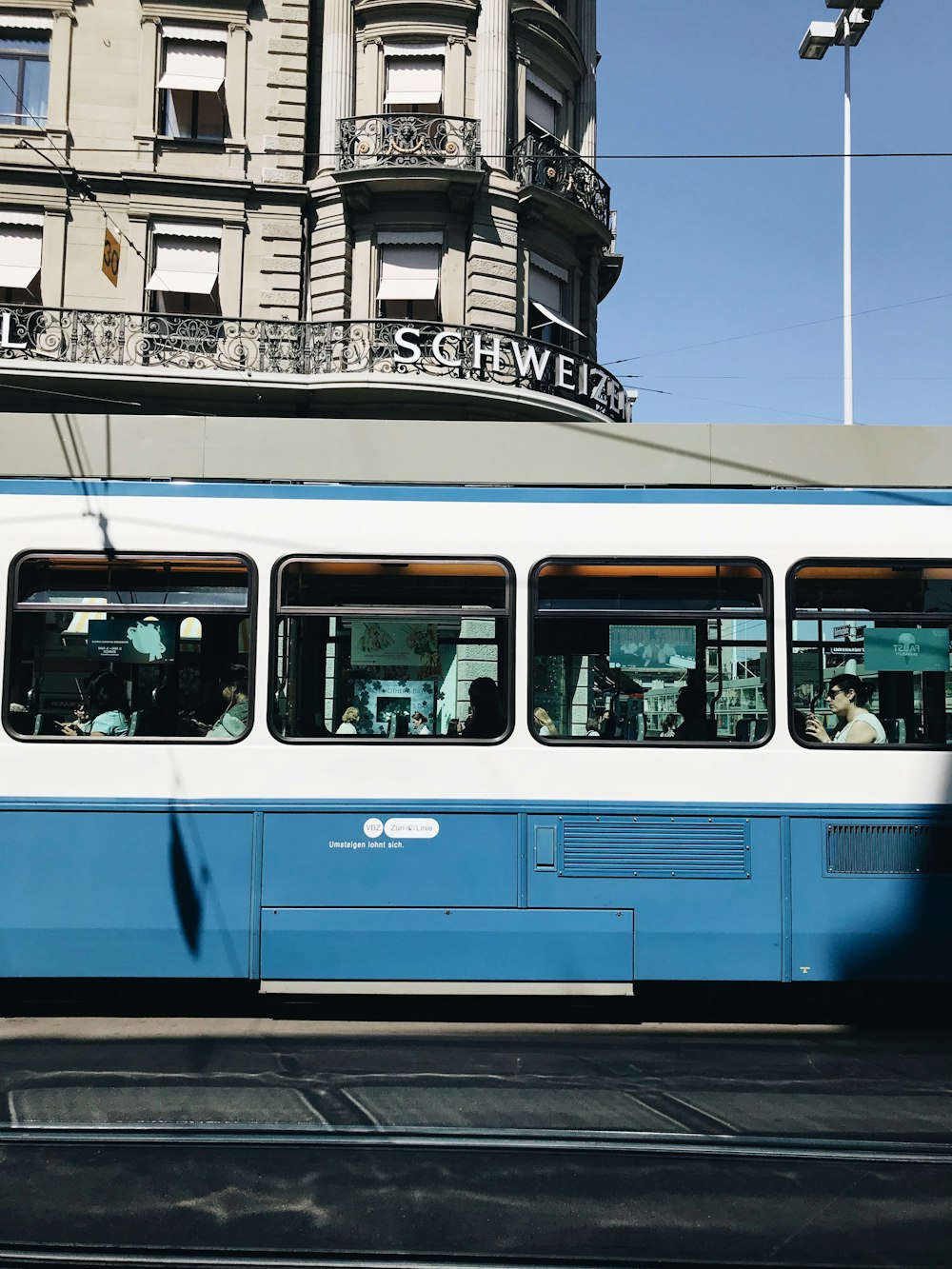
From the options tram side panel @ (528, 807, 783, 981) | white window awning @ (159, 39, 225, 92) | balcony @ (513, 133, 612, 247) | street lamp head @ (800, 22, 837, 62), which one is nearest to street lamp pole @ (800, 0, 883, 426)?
street lamp head @ (800, 22, 837, 62)

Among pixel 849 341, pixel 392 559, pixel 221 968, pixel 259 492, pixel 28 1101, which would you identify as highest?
pixel 849 341

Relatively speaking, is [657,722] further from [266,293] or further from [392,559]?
[266,293]

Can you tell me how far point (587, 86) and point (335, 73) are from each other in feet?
19.4

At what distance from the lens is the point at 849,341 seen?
67.5 ft

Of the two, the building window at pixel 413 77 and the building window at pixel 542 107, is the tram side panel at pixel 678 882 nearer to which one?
the building window at pixel 413 77

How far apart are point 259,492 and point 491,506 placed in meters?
1.38

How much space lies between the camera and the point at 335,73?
2139 cm

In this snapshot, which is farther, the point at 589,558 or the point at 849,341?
the point at 849,341

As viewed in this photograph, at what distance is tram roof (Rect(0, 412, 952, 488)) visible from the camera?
251 inches

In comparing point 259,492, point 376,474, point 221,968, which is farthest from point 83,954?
point 376,474

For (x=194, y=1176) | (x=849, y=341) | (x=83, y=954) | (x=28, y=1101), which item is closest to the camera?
(x=194, y=1176)

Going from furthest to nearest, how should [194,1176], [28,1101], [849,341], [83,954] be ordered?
1. [849,341]
2. [83,954]
3. [28,1101]
4. [194,1176]

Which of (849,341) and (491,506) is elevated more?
(849,341)

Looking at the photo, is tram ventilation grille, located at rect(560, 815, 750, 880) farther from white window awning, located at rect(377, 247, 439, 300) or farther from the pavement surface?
white window awning, located at rect(377, 247, 439, 300)
